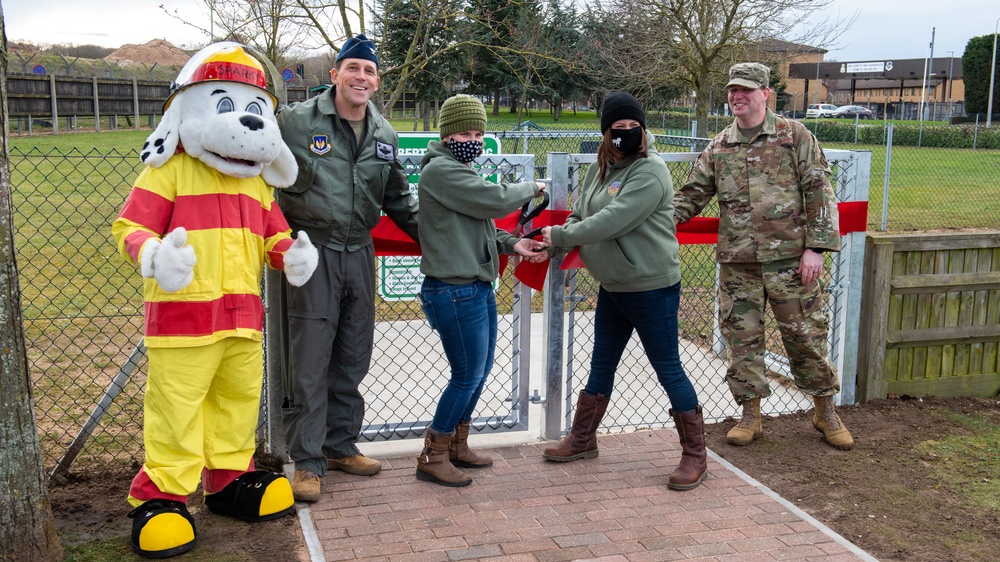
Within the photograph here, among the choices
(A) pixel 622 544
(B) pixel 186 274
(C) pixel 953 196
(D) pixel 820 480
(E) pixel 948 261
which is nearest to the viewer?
(B) pixel 186 274

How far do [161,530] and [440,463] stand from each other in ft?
4.43

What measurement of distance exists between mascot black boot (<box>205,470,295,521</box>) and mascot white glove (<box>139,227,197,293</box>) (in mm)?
1083

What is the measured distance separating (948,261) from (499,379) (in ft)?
10.9

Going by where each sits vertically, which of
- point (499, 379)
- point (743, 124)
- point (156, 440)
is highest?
point (743, 124)

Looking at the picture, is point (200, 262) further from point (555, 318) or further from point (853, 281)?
point (853, 281)

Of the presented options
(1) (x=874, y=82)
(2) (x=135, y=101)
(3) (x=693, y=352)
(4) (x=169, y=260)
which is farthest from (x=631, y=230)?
(1) (x=874, y=82)

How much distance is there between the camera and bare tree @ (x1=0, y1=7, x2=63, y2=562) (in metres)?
3.27

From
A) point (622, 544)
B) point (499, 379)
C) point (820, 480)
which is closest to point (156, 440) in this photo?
point (622, 544)

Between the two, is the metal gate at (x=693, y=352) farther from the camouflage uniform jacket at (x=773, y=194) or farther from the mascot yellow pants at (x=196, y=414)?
the mascot yellow pants at (x=196, y=414)

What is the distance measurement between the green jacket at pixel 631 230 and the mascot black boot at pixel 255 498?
1.72 m

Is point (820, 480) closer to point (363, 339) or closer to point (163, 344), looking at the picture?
point (363, 339)

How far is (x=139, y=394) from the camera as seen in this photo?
233 inches

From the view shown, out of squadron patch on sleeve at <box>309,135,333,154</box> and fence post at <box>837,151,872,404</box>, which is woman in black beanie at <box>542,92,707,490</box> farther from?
fence post at <box>837,151,872,404</box>

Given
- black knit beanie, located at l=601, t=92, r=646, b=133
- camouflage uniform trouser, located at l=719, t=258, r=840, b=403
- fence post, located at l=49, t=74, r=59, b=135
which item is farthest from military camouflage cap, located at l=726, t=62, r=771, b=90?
fence post, located at l=49, t=74, r=59, b=135
